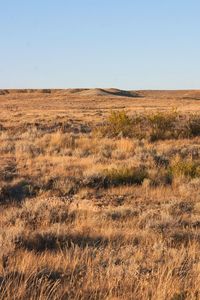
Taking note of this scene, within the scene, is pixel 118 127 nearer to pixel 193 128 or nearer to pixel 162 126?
pixel 162 126

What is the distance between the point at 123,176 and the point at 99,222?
14.6 ft

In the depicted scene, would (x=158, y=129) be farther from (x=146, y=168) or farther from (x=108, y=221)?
(x=108, y=221)

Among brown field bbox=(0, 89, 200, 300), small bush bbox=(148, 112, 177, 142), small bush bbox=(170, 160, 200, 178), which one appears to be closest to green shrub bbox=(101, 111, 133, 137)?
small bush bbox=(148, 112, 177, 142)

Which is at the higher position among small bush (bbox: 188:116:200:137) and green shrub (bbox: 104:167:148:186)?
small bush (bbox: 188:116:200:137)

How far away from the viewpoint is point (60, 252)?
21.3 ft

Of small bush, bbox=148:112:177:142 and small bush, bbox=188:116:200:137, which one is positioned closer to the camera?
small bush, bbox=148:112:177:142

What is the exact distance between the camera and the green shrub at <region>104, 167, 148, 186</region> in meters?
12.5

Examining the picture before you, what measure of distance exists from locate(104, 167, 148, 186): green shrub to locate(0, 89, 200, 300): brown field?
0.08 feet

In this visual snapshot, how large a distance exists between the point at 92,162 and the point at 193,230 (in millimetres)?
7610

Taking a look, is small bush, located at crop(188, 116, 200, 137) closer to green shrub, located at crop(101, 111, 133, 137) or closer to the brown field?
green shrub, located at crop(101, 111, 133, 137)

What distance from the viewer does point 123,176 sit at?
41.6 feet

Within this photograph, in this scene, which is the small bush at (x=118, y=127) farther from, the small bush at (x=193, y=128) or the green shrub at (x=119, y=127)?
the small bush at (x=193, y=128)

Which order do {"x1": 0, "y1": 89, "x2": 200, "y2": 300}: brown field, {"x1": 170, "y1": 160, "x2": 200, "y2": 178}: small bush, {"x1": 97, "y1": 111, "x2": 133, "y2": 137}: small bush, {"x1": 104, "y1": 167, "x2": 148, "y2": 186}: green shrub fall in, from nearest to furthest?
{"x1": 0, "y1": 89, "x2": 200, "y2": 300}: brown field < {"x1": 104, "y1": 167, "x2": 148, "y2": 186}: green shrub < {"x1": 170, "y1": 160, "x2": 200, "y2": 178}: small bush < {"x1": 97, "y1": 111, "x2": 133, "y2": 137}: small bush

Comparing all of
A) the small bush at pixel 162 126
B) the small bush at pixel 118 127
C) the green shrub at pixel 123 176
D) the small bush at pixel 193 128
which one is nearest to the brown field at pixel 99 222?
the green shrub at pixel 123 176
